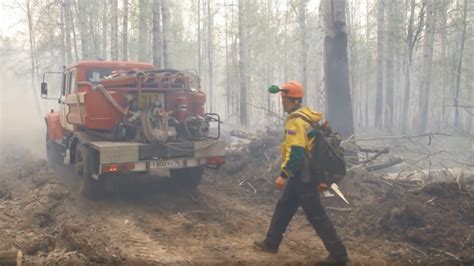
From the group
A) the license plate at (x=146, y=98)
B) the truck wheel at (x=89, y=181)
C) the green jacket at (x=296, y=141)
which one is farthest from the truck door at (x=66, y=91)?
the green jacket at (x=296, y=141)

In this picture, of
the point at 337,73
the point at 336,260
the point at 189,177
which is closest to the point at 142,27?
the point at 337,73

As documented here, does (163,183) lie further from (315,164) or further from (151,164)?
(315,164)

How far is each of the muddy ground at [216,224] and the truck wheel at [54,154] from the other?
212cm

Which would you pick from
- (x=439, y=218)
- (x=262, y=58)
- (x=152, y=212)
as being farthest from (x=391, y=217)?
(x=262, y=58)

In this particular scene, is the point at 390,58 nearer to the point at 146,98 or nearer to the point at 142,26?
the point at 142,26

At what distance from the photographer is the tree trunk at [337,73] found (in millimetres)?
11195

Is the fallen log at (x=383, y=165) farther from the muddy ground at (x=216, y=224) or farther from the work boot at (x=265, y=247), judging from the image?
the work boot at (x=265, y=247)

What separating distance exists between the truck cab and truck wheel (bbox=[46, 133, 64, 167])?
2.90m

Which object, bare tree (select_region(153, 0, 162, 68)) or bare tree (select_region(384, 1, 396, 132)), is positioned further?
bare tree (select_region(384, 1, 396, 132))

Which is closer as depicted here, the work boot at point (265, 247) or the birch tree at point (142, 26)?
the work boot at point (265, 247)

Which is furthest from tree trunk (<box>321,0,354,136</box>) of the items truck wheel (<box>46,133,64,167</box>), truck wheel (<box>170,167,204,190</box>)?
truck wheel (<box>46,133,64,167</box>)

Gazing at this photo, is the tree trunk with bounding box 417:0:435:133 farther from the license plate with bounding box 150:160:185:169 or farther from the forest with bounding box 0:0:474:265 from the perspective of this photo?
the license plate with bounding box 150:160:185:169

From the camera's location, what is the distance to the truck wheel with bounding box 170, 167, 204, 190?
9188 millimetres

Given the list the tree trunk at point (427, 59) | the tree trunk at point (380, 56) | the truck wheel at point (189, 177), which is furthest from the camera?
the tree trunk at point (380, 56)
